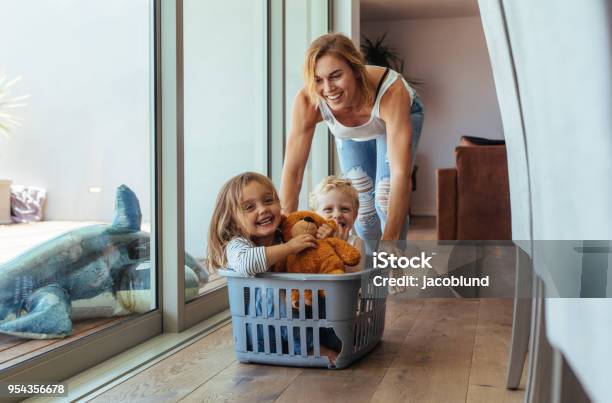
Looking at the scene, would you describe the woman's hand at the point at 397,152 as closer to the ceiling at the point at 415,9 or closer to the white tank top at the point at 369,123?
the white tank top at the point at 369,123

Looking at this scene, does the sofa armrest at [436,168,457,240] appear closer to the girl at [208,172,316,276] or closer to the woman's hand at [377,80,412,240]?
the woman's hand at [377,80,412,240]

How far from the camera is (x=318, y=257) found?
202cm

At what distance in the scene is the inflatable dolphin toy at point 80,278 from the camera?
169 centimetres

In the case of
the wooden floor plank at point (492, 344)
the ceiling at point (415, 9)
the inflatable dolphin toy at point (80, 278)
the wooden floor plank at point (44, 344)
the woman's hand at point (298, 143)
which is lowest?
the wooden floor plank at point (492, 344)

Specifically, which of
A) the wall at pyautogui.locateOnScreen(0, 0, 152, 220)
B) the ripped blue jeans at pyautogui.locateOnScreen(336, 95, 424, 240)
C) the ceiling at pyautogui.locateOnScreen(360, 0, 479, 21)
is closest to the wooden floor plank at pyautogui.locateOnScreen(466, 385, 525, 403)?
the ripped blue jeans at pyautogui.locateOnScreen(336, 95, 424, 240)

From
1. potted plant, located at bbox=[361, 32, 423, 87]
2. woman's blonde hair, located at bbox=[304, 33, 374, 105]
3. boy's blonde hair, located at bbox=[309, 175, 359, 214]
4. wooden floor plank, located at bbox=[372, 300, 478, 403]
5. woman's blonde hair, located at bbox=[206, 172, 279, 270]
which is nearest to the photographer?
wooden floor plank, located at bbox=[372, 300, 478, 403]

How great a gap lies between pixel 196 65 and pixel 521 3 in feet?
7.14

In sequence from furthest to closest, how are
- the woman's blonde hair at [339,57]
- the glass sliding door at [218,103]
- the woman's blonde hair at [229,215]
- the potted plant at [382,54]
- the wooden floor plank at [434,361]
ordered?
the potted plant at [382,54] → the glass sliding door at [218,103] → the woman's blonde hair at [339,57] → the woman's blonde hair at [229,215] → the wooden floor plank at [434,361]

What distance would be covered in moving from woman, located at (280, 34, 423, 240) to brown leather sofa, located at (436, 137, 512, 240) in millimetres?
1301

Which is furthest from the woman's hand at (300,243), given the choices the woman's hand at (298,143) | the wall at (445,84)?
the wall at (445,84)

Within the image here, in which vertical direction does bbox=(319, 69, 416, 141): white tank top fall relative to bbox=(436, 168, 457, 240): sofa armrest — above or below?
above

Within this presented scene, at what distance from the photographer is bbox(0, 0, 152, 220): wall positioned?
1675mm

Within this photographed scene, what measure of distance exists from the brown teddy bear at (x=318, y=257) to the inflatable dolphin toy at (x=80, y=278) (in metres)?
0.55

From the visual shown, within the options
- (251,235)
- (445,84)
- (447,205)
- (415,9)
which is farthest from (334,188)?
(445,84)
